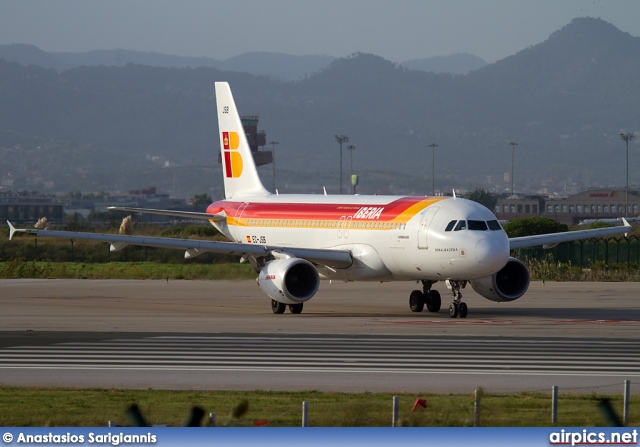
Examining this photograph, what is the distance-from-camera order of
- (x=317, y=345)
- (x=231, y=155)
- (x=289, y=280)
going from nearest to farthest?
(x=317, y=345)
(x=289, y=280)
(x=231, y=155)

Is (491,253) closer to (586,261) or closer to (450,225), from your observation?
(450,225)

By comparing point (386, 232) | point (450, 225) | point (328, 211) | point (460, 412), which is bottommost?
point (460, 412)

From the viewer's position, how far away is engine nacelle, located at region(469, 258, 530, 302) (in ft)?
130

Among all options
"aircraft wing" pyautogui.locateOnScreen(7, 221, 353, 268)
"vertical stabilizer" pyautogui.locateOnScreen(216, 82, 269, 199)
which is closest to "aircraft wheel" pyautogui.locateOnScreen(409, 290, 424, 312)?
"aircraft wing" pyautogui.locateOnScreen(7, 221, 353, 268)

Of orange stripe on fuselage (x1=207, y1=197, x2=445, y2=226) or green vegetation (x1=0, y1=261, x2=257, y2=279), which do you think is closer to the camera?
orange stripe on fuselage (x1=207, y1=197, x2=445, y2=226)

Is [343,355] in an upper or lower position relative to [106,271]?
upper

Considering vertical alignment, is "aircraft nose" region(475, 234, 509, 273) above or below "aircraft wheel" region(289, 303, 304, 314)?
above

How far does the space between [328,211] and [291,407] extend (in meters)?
24.2

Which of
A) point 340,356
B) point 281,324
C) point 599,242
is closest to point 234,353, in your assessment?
point 340,356

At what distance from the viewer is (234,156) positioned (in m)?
50.0

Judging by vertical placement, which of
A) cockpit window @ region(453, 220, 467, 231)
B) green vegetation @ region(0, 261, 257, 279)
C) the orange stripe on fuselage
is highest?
the orange stripe on fuselage

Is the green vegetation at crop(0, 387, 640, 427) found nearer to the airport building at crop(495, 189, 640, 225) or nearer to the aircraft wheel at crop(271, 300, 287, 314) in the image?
the aircraft wheel at crop(271, 300, 287, 314)

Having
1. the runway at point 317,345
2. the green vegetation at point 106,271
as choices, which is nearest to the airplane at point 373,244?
the runway at point 317,345

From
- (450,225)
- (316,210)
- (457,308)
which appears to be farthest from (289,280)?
(450,225)
